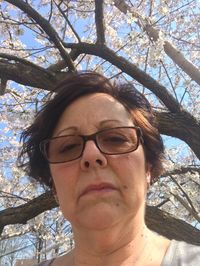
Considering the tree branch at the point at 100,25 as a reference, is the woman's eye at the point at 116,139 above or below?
below

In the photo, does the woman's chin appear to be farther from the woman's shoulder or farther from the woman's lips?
the woman's shoulder

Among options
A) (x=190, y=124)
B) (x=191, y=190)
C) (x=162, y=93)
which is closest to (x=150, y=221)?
(x=190, y=124)

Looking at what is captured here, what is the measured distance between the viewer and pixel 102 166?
4.02 ft

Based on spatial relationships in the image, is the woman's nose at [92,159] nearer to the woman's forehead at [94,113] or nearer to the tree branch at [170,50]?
the woman's forehead at [94,113]

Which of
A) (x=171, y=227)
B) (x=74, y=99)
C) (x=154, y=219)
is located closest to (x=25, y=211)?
(x=154, y=219)

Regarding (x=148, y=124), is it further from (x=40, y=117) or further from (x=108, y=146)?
(x=40, y=117)

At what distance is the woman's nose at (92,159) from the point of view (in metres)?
1.23

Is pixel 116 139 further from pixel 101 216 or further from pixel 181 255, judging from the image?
pixel 181 255

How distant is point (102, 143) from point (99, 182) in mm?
146

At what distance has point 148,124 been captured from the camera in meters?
1.46

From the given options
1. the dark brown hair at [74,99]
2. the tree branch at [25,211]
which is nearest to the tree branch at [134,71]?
the tree branch at [25,211]

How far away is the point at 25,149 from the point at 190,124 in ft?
8.24

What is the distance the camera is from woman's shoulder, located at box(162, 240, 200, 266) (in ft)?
3.76

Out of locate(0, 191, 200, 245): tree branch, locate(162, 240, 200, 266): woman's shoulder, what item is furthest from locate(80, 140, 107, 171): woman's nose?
locate(0, 191, 200, 245): tree branch
